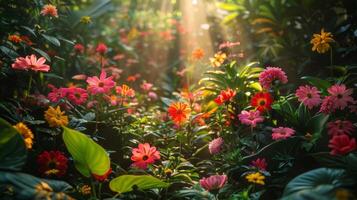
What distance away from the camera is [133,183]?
2020 mm

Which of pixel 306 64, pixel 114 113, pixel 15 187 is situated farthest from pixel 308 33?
pixel 15 187

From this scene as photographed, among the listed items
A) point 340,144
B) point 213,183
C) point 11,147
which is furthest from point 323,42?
point 11,147

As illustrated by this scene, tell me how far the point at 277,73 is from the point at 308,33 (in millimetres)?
1645

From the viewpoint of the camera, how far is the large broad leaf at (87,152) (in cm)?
196

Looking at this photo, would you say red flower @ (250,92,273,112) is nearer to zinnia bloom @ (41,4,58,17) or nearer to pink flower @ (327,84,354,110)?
pink flower @ (327,84,354,110)

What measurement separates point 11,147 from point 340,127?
1.61 meters

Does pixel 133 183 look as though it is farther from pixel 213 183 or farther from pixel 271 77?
pixel 271 77

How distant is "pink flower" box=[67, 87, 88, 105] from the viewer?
101 inches

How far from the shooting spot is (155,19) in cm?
651

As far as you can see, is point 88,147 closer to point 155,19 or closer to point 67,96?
point 67,96

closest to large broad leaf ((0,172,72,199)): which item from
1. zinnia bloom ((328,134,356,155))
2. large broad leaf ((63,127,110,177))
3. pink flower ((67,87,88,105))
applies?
large broad leaf ((63,127,110,177))

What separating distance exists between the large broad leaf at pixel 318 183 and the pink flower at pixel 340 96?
1.57 feet

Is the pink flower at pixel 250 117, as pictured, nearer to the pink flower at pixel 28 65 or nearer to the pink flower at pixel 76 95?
the pink flower at pixel 76 95

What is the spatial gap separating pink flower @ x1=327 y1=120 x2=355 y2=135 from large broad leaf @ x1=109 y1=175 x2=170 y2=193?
2.94 ft
